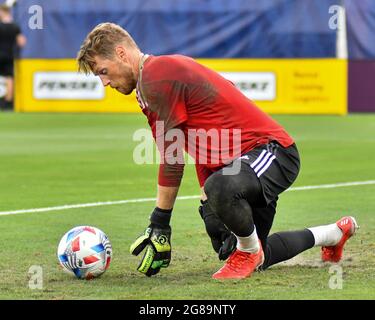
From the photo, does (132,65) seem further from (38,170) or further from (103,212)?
(38,170)

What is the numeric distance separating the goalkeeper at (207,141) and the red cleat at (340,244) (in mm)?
574

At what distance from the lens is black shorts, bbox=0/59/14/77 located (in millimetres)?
26078

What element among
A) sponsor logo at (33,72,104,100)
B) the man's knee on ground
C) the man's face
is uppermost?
the man's face

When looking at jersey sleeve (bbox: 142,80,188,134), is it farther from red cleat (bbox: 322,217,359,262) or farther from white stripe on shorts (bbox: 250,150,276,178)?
red cleat (bbox: 322,217,359,262)

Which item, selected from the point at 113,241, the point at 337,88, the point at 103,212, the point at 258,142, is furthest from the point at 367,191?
the point at 337,88

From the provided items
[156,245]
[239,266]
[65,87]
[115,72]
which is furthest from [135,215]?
[65,87]

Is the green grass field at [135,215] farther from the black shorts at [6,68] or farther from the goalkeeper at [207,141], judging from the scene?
the black shorts at [6,68]

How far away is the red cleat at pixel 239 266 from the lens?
7016mm

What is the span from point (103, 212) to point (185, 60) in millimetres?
3629

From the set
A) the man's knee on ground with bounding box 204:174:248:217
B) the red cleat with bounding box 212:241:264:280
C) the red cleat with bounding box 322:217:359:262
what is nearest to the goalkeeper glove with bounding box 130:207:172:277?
the red cleat with bounding box 212:241:264:280

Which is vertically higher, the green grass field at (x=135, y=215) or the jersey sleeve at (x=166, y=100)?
the jersey sleeve at (x=166, y=100)

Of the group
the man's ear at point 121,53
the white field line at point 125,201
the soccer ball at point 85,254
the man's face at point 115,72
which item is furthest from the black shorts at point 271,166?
the white field line at point 125,201

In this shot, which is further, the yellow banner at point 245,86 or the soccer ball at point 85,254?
the yellow banner at point 245,86

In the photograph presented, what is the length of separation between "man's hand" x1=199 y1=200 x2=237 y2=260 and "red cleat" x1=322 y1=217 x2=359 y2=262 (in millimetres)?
755
